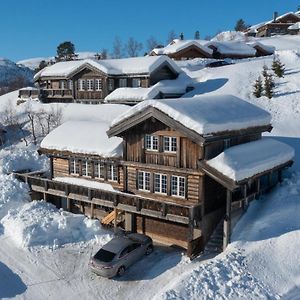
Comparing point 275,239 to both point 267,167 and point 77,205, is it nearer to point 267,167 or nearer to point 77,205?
point 267,167

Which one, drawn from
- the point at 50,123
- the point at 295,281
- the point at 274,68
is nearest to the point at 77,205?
the point at 295,281

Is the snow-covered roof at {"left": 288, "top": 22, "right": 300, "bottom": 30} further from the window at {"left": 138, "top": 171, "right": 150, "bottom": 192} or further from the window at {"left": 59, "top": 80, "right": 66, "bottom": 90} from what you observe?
the window at {"left": 138, "top": 171, "right": 150, "bottom": 192}

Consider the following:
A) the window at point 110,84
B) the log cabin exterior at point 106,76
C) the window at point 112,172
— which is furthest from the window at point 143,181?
the window at point 110,84

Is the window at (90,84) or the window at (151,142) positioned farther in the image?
the window at (90,84)

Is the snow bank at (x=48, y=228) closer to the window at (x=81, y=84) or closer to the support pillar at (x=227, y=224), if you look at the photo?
the support pillar at (x=227, y=224)

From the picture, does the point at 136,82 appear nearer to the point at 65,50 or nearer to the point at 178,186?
the point at 178,186
